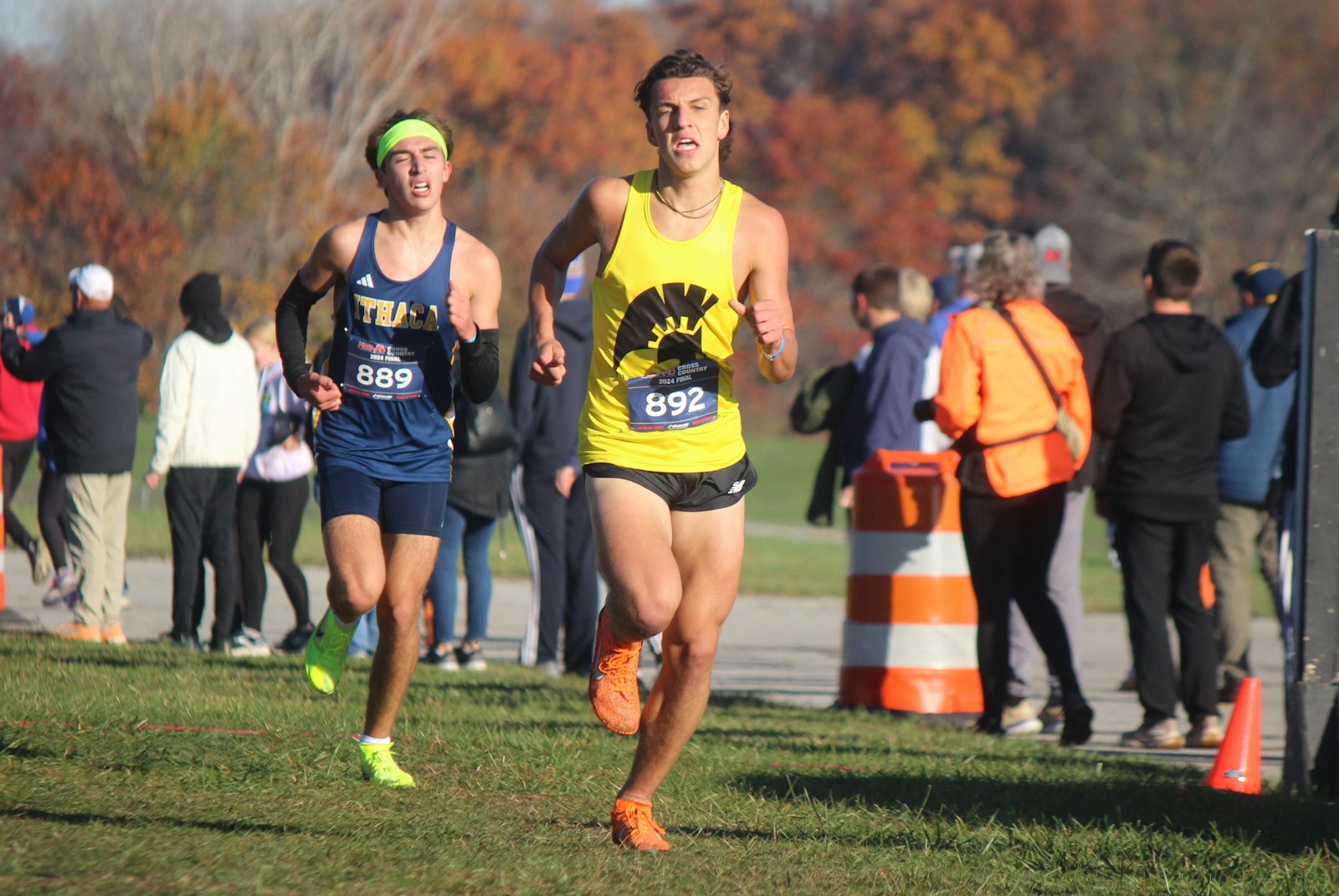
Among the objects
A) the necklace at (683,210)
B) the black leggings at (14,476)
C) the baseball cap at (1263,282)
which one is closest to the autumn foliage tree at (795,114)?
the black leggings at (14,476)

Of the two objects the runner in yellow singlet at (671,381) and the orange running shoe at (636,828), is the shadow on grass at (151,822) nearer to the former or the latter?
the orange running shoe at (636,828)

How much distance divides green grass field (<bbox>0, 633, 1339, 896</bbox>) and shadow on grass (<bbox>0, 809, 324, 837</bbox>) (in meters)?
0.01

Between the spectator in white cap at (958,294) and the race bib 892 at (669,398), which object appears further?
the spectator in white cap at (958,294)

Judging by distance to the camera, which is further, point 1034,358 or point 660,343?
point 1034,358

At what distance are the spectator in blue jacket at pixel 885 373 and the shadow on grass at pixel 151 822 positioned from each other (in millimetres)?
Answer: 5340

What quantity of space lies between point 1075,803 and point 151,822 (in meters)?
3.14

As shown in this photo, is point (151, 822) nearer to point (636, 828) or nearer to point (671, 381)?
point (636, 828)

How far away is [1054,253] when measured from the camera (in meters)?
9.94

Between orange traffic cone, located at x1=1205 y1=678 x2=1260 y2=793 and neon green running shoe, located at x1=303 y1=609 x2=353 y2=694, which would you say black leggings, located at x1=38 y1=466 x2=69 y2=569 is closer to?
neon green running shoe, located at x1=303 y1=609 x2=353 y2=694

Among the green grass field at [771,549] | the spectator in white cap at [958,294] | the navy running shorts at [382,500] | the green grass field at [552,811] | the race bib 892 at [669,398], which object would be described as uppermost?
the spectator in white cap at [958,294]

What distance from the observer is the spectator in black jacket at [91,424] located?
1034cm

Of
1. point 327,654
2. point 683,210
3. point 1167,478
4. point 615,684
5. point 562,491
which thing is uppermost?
point 683,210

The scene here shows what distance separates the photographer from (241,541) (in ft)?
34.6

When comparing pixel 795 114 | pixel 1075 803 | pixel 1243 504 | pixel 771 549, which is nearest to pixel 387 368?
pixel 1075 803
